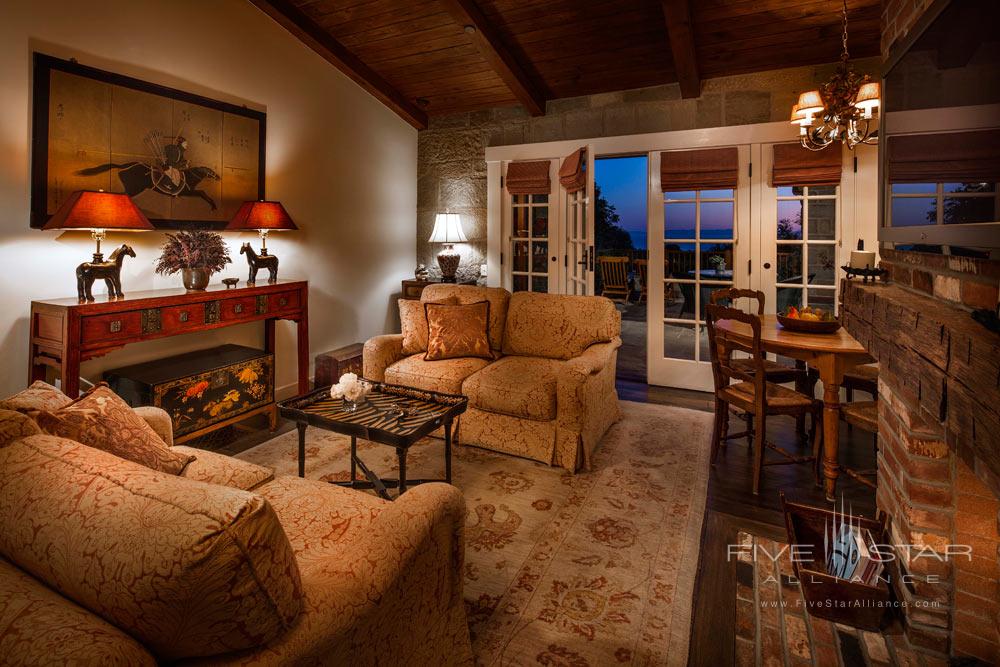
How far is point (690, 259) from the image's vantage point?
462cm

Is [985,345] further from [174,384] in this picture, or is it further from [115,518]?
[174,384]

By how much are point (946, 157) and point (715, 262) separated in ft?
10.7

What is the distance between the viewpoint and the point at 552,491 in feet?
9.02

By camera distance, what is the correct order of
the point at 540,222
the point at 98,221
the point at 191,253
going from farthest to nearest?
the point at 540,222 → the point at 191,253 → the point at 98,221

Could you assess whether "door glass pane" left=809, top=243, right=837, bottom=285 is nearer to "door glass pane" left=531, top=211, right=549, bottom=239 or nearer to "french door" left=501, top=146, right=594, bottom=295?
"french door" left=501, top=146, right=594, bottom=295

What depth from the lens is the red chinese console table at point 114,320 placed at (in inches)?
102

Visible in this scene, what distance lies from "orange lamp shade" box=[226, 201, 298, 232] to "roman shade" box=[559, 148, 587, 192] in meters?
2.30

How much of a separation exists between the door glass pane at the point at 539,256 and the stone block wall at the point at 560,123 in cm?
55

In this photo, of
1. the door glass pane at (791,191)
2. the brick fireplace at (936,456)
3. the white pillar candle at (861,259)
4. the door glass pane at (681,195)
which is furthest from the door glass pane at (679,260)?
the brick fireplace at (936,456)

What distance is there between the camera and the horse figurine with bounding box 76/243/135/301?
8.88 ft

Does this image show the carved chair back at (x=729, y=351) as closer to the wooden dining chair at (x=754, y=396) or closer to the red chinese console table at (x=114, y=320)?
the wooden dining chair at (x=754, y=396)

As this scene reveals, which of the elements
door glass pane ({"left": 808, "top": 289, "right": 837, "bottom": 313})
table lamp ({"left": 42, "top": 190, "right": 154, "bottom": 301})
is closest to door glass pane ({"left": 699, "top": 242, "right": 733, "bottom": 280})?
door glass pane ({"left": 808, "top": 289, "right": 837, "bottom": 313})

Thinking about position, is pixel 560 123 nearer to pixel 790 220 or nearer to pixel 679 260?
pixel 679 260

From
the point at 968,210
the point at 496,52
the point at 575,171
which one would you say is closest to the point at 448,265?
the point at 575,171
